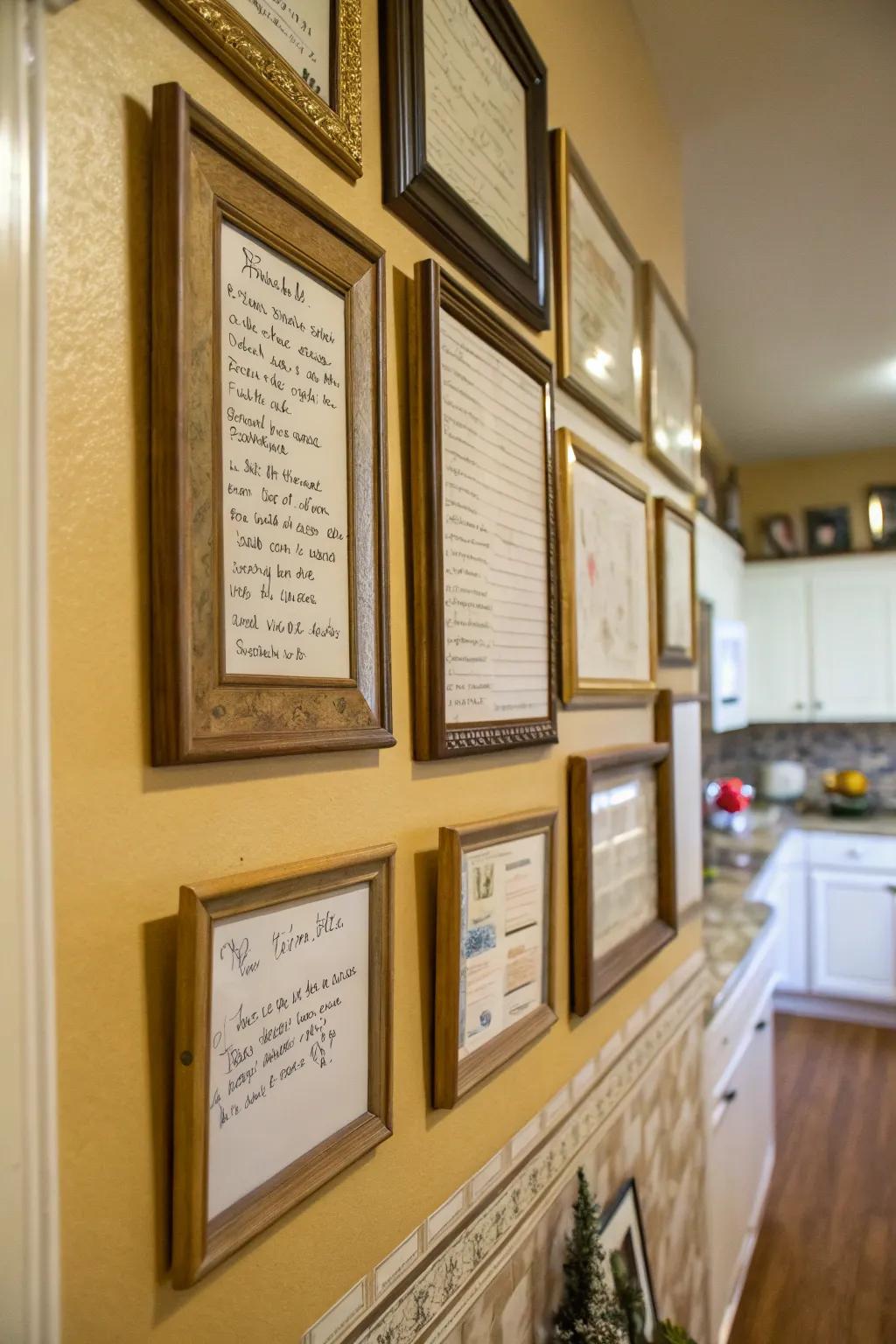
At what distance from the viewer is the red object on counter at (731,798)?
12.6 ft

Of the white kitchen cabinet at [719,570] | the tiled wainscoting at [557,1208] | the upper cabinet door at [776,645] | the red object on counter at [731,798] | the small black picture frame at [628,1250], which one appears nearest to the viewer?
the tiled wainscoting at [557,1208]

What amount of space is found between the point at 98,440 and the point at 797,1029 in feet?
14.5

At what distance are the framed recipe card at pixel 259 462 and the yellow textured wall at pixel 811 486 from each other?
4.48 meters

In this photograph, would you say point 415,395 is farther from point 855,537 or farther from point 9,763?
point 855,537

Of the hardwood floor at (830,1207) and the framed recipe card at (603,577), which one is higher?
the framed recipe card at (603,577)

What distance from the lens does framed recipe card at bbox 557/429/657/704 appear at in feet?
3.90

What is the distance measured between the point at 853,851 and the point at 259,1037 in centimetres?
409

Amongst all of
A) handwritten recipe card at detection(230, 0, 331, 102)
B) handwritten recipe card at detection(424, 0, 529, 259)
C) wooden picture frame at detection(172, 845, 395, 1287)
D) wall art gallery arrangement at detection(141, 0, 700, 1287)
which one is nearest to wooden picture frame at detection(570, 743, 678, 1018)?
wall art gallery arrangement at detection(141, 0, 700, 1287)

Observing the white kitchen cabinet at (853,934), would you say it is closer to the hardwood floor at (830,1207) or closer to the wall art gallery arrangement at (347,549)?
the hardwood floor at (830,1207)

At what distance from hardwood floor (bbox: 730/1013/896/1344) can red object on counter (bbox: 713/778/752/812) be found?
1088mm

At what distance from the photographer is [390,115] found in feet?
2.66

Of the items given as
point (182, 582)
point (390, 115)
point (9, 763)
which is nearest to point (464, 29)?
point (390, 115)

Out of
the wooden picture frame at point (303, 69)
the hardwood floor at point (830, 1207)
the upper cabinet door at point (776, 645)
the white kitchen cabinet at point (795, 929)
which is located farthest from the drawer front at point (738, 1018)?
the upper cabinet door at point (776, 645)

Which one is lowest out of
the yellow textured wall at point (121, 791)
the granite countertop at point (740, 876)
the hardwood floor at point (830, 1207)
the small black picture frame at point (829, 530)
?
the hardwood floor at point (830, 1207)
